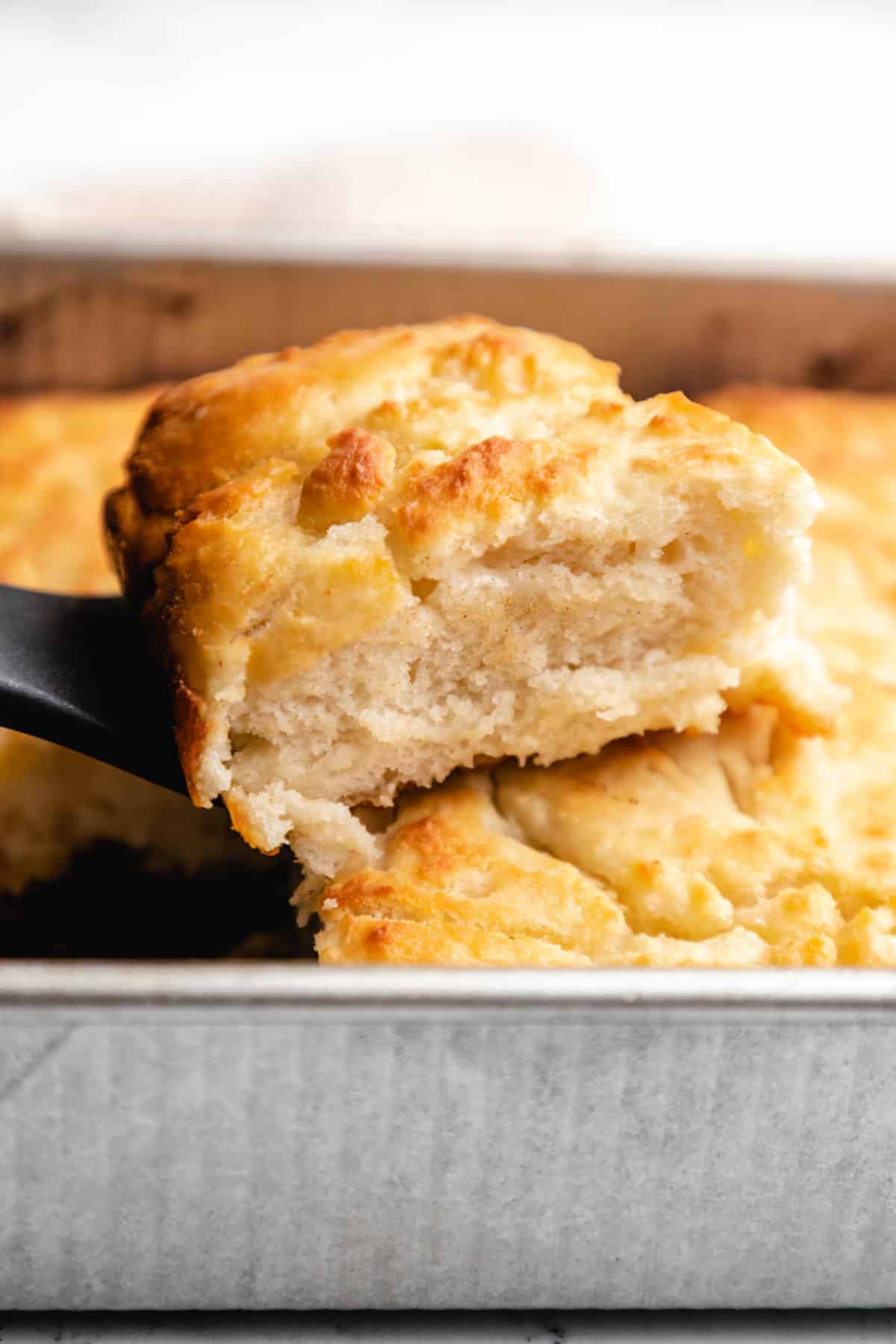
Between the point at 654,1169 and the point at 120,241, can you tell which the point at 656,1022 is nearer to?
the point at 654,1169

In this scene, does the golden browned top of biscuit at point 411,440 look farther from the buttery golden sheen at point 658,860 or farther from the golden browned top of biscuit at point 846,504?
the golden browned top of biscuit at point 846,504

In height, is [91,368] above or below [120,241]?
below

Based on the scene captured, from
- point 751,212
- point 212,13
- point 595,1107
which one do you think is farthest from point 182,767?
point 212,13

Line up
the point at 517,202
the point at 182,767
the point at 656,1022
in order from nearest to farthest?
the point at 656,1022, the point at 182,767, the point at 517,202

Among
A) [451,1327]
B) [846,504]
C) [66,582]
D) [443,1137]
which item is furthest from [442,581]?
[846,504]

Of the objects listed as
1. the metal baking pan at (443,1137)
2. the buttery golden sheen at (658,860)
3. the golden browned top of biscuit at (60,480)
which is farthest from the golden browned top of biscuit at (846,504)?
the golden browned top of biscuit at (60,480)

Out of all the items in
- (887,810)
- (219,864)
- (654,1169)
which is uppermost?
(887,810)

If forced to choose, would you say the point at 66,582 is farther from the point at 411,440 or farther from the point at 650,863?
the point at 650,863
